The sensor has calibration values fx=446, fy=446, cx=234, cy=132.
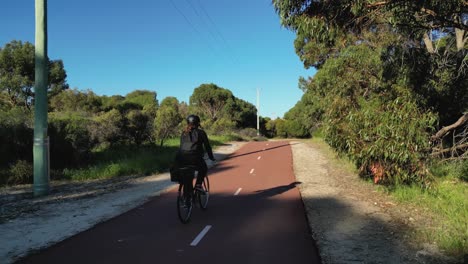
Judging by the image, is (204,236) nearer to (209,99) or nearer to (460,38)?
(460,38)

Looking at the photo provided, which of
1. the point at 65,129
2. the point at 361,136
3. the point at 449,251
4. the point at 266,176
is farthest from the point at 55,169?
the point at 449,251

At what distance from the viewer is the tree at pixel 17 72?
43.4 metres

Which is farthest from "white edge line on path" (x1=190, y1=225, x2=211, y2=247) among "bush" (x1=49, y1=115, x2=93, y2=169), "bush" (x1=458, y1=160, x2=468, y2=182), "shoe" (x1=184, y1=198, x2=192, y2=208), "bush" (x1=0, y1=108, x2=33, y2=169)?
"bush" (x1=49, y1=115, x2=93, y2=169)

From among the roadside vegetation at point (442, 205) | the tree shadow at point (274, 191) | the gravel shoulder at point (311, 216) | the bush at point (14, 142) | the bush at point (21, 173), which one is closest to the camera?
the gravel shoulder at point (311, 216)

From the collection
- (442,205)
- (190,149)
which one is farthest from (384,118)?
(190,149)

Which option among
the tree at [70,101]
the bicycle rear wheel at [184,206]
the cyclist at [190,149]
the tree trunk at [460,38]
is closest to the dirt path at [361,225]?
the bicycle rear wheel at [184,206]

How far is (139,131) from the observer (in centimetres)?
2689

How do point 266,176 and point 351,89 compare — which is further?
point 266,176

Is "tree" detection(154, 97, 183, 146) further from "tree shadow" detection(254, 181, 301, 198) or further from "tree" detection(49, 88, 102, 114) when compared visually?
"tree" detection(49, 88, 102, 114)

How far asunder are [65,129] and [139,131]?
691cm

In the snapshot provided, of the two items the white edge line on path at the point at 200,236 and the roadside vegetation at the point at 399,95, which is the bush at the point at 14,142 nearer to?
the white edge line on path at the point at 200,236

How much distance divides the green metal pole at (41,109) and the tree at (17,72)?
32509mm

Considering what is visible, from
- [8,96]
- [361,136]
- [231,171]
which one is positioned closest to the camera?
[361,136]

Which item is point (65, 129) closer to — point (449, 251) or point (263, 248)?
point (263, 248)
